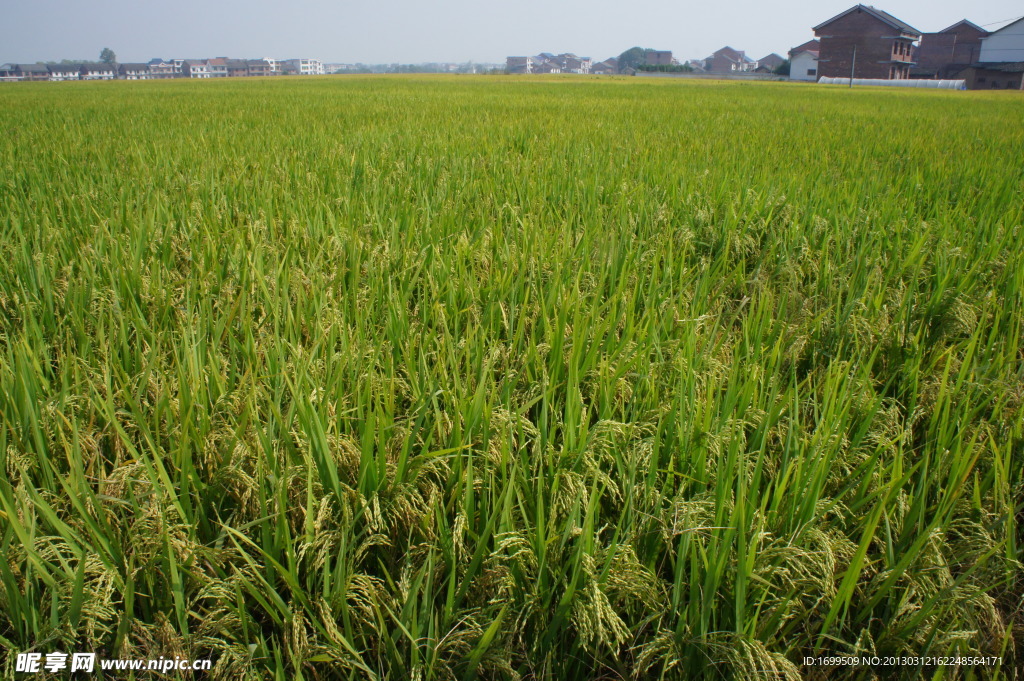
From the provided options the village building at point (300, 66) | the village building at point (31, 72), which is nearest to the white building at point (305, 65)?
the village building at point (300, 66)

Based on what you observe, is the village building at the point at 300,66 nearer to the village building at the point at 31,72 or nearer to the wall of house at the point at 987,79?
the village building at the point at 31,72

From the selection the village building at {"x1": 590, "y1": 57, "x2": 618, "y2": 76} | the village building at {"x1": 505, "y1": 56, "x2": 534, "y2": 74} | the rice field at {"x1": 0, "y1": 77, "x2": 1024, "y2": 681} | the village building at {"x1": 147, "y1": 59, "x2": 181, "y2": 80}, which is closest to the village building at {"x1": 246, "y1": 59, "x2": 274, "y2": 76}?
the village building at {"x1": 147, "y1": 59, "x2": 181, "y2": 80}

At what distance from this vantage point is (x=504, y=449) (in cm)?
105

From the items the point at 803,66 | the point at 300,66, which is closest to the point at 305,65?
the point at 300,66

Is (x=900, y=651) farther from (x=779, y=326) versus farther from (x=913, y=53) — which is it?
(x=913, y=53)

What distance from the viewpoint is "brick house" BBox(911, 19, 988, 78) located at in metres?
50.9

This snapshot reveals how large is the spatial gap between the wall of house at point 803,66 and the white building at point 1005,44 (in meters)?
12.4

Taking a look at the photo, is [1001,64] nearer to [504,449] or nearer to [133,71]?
[504,449]

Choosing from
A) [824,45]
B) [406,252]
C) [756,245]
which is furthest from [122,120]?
[824,45]

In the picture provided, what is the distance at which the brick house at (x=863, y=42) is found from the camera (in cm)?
4509

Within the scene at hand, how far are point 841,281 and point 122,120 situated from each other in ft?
30.7

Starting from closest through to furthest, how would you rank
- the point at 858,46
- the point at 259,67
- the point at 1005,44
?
the point at 1005,44, the point at 858,46, the point at 259,67

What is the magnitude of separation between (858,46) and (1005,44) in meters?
11.3

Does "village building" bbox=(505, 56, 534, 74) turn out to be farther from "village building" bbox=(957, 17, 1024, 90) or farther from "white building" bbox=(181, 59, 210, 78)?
"village building" bbox=(957, 17, 1024, 90)
